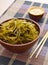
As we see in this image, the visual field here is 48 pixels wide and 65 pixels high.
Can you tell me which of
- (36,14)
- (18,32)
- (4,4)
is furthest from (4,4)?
(18,32)

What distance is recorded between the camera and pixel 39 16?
0.88 m

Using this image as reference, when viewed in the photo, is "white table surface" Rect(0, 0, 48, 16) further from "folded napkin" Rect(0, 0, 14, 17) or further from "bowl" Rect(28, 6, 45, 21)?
"bowl" Rect(28, 6, 45, 21)

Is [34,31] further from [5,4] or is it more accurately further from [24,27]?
[5,4]

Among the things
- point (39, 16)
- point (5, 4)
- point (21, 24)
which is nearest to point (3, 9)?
point (5, 4)

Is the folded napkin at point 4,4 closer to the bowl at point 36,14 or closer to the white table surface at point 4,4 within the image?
the white table surface at point 4,4

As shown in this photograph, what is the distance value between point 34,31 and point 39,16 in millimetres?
227

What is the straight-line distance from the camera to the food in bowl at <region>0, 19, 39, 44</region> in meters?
0.64

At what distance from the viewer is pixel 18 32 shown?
2.12ft

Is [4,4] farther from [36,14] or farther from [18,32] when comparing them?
[18,32]

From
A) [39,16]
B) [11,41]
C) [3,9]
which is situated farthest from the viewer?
[3,9]

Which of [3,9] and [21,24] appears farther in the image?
[3,9]

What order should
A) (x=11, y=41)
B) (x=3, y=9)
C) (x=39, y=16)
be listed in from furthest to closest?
1. (x=3, y=9)
2. (x=39, y=16)
3. (x=11, y=41)

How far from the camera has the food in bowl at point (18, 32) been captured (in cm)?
64

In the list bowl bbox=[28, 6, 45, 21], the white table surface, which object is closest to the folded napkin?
the white table surface
